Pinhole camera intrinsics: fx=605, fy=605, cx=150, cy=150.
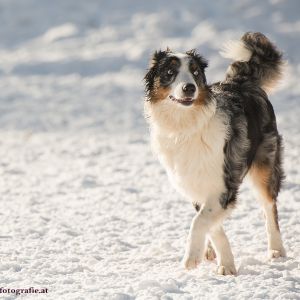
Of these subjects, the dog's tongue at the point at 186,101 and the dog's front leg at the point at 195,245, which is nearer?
the dog's front leg at the point at 195,245

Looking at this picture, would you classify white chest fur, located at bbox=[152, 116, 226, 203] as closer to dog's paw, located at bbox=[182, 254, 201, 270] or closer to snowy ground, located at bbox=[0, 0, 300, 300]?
dog's paw, located at bbox=[182, 254, 201, 270]

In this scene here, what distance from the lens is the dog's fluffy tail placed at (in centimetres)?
571

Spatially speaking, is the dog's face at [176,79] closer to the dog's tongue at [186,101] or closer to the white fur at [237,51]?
the dog's tongue at [186,101]

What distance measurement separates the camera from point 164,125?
4.80 metres

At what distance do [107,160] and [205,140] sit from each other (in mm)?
4354

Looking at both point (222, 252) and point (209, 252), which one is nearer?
point (222, 252)

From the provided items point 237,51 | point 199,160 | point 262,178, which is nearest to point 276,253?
point 262,178

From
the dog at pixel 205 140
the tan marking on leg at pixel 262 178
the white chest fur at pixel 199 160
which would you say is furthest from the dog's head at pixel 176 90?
the tan marking on leg at pixel 262 178

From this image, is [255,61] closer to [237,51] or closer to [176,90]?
[237,51]

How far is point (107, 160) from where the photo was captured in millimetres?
8891

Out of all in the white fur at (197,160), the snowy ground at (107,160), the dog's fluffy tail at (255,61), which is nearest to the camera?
the snowy ground at (107,160)

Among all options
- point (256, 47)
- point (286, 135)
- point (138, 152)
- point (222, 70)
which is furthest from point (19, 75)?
point (256, 47)

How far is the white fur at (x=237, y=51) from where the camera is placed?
18.9 ft

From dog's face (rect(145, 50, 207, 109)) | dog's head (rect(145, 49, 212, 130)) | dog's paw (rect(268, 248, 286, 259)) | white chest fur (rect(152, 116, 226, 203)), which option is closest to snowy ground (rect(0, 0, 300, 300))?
dog's paw (rect(268, 248, 286, 259))
